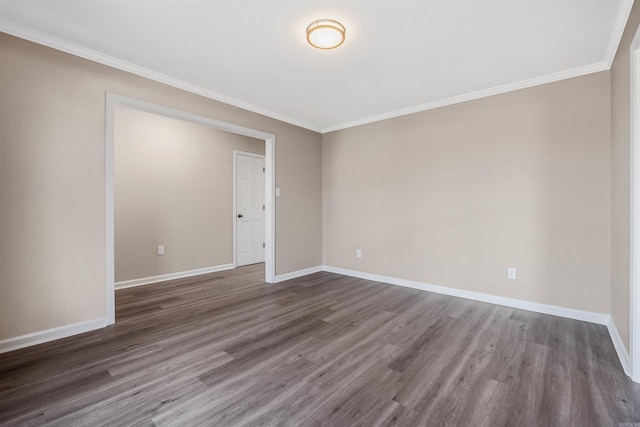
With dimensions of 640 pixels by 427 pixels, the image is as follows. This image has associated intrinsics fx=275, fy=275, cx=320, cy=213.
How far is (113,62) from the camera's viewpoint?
2605 mm

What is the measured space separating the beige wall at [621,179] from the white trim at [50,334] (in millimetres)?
4270

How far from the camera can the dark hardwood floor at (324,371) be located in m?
1.51

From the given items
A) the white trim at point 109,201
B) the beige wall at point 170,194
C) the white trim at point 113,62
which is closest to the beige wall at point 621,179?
the white trim at point 113,62

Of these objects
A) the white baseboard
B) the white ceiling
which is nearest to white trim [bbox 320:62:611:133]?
the white ceiling

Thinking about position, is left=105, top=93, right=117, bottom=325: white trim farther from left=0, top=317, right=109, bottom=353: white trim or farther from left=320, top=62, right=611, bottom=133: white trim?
left=320, top=62, right=611, bottom=133: white trim

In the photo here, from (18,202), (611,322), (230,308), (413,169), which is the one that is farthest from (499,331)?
(18,202)

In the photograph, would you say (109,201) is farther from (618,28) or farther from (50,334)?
(618,28)

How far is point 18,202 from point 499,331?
4.23 m

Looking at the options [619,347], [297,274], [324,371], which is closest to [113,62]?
[324,371]

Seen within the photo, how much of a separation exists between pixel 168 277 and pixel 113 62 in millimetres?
3002

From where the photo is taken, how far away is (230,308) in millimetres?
3115

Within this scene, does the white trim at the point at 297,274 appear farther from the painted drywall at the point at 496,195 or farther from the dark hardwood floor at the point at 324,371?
the dark hardwood floor at the point at 324,371

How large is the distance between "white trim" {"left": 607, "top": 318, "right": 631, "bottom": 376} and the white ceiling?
2.37 metres

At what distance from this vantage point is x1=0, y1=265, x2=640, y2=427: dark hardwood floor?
1509mm
